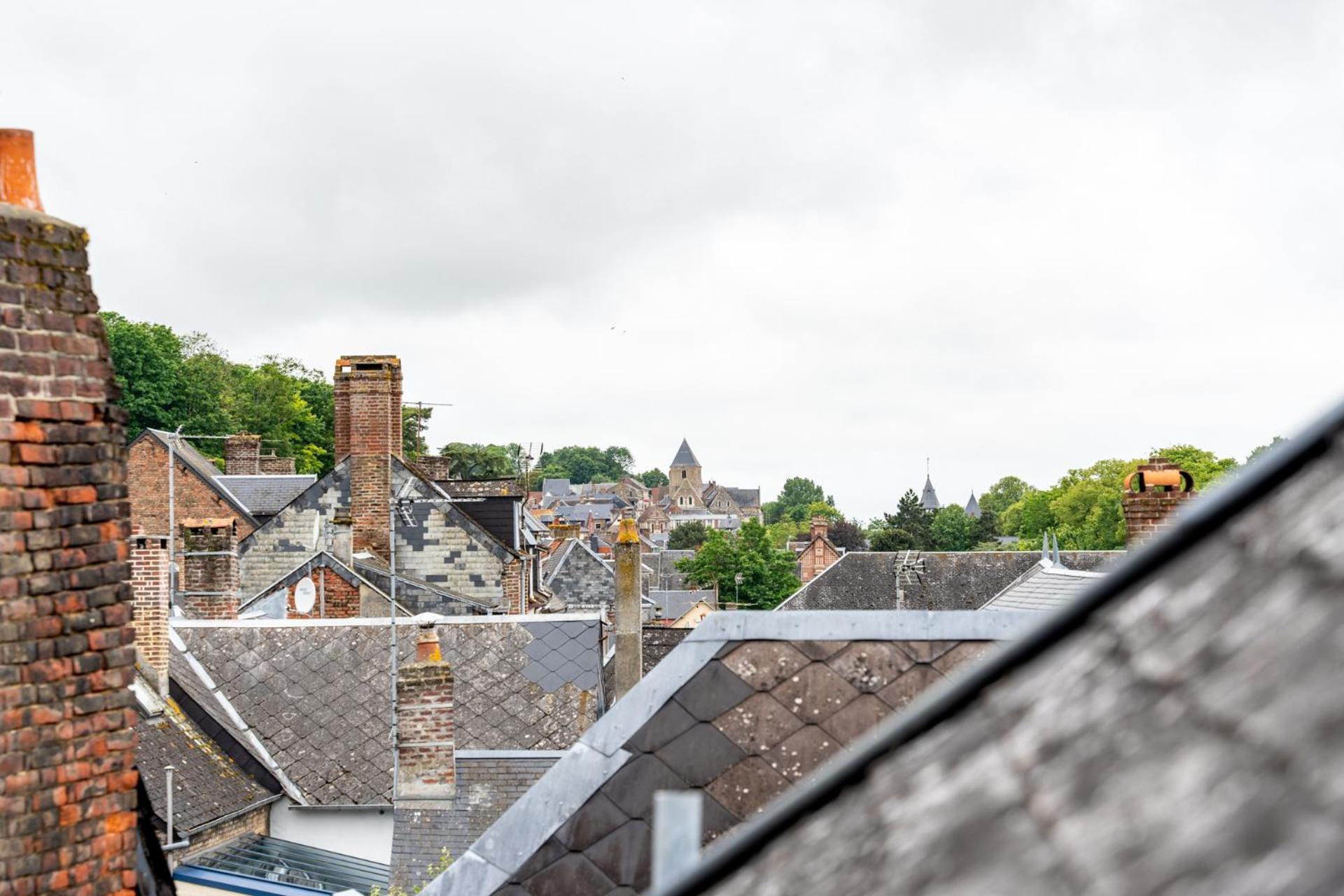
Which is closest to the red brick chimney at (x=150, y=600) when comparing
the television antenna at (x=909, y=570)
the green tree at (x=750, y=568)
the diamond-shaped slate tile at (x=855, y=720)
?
the diamond-shaped slate tile at (x=855, y=720)

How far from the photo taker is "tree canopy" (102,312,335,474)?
3442 inches

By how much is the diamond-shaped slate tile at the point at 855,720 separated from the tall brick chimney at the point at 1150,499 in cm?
1062

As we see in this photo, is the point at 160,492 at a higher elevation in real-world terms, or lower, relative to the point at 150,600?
higher

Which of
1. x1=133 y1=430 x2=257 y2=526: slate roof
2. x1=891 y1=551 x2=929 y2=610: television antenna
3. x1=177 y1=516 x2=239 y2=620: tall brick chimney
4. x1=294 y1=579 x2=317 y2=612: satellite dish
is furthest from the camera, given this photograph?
x1=891 y1=551 x2=929 y2=610: television antenna

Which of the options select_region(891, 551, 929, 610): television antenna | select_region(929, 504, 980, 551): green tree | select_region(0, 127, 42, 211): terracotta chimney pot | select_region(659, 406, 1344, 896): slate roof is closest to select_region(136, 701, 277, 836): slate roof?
select_region(0, 127, 42, 211): terracotta chimney pot

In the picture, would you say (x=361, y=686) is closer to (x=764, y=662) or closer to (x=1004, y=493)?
(x=764, y=662)

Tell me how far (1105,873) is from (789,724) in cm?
446

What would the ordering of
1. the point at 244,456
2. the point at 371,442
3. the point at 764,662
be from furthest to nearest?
the point at 244,456, the point at 371,442, the point at 764,662

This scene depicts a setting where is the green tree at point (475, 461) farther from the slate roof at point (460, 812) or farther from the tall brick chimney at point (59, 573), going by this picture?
the tall brick chimney at point (59, 573)

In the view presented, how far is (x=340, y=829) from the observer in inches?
784

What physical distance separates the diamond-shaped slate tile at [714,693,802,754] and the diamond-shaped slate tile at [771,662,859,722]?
4cm

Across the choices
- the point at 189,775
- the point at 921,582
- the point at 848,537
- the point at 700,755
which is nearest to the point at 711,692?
the point at 700,755

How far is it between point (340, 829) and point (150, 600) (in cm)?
455

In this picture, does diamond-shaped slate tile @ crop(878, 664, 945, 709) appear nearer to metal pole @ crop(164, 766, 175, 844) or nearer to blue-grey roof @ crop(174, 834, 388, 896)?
blue-grey roof @ crop(174, 834, 388, 896)
